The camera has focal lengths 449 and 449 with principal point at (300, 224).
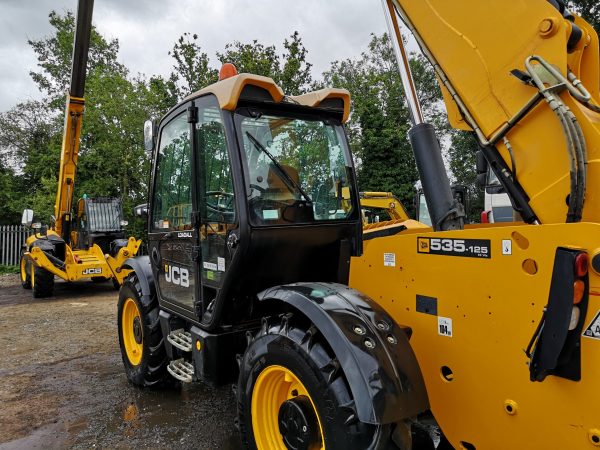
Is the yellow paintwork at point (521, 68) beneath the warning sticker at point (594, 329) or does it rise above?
above

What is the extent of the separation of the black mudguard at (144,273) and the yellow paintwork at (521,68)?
3.06 m

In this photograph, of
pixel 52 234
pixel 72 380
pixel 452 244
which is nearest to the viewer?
pixel 452 244

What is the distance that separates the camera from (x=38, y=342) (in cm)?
623

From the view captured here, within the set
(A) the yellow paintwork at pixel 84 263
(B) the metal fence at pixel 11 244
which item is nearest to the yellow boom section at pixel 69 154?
(A) the yellow paintwork at pixel 84 263

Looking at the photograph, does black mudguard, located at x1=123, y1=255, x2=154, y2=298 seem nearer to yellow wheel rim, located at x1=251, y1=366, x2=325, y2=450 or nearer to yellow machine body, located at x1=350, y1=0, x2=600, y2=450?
yellow wheel rim, located at x1=251, y1=366, x2=325, y2=450

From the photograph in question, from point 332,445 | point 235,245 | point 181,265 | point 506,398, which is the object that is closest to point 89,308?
point 181,265

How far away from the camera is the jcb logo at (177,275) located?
11.2ft

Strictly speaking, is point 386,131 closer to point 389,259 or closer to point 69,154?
point 69,154

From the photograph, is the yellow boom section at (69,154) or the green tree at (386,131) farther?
the green tree at (386,131)

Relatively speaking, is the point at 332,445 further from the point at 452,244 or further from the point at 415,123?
the point at 415,123

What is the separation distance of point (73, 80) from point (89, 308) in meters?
4.25

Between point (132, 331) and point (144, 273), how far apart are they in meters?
0.82

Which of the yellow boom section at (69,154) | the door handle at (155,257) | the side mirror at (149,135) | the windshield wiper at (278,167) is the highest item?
the yellow boom section at (69,154)

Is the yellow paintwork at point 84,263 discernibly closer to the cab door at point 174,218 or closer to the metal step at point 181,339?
the cab door at point 174,218
